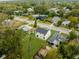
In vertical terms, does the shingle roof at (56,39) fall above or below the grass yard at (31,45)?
above

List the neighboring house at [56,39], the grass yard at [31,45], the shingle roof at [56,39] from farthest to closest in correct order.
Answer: the shingle roof at [56,39]
the neighboring house at [56,39]
the grass yard at [31,45]

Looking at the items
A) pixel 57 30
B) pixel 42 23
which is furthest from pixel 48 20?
pixel 57 30

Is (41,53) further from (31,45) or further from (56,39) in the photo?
(56,39)

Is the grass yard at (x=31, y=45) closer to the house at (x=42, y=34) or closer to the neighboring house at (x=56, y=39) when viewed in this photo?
the house at (x=42, y=34)

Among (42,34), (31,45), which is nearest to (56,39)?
(42,34)

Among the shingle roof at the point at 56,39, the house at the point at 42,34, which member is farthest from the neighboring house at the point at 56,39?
the house at the point at 42,34

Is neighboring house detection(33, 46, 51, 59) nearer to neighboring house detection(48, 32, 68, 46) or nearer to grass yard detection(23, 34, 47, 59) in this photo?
grass yard detection(23, 34, 47, 59)

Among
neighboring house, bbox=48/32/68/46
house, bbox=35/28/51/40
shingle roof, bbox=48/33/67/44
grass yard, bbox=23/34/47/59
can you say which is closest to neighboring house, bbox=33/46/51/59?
grass yard, bbox=23/34/47/59

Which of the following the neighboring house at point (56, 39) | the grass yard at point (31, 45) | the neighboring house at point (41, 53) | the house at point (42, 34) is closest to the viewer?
the neighboring house at point (41, 53)

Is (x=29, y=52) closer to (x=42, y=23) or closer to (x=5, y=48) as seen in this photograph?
(x=5, y=48)
